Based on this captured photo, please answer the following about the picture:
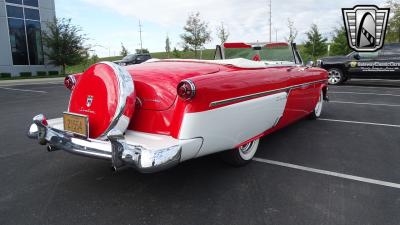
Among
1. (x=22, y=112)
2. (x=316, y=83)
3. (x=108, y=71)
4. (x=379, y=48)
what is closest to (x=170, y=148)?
(x=108, y=71)

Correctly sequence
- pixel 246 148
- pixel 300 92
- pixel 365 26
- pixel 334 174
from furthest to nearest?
pixel 365 26 < pixel 300 92 < pixel 246 148 < pixel 334 174

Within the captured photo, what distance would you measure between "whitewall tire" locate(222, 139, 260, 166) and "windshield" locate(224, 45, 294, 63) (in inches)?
76.8

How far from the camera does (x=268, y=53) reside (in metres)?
5.25

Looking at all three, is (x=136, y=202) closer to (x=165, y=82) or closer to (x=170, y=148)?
(x=170, y=148)

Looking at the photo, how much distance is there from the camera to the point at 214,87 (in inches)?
106

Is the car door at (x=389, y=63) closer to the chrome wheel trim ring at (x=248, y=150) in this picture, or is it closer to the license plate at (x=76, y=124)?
the chrome wheel trim ring at (x=248, y=150)

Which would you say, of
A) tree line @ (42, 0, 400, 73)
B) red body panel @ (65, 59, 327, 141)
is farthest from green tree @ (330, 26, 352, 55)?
red body panel @ (65, 59, 327, 141)

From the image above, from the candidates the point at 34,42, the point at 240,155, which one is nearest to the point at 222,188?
the point at 240,155

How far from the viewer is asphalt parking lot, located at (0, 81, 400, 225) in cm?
257

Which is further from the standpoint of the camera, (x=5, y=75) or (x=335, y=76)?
(x=5, y=75)

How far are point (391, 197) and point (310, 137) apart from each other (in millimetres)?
2063

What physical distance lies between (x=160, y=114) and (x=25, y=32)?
22351 mm

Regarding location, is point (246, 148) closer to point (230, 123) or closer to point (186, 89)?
point (230, 123)

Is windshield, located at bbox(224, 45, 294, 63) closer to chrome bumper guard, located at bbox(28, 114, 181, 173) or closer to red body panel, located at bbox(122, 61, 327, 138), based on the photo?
red body panel, located at bbox(122, 61, 327, 138)
